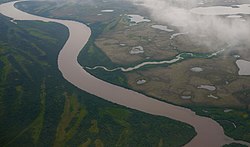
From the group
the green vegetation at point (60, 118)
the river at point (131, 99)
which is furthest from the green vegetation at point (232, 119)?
the green vegetation at point (60, 118)

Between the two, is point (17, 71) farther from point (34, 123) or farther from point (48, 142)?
point (48, 142)

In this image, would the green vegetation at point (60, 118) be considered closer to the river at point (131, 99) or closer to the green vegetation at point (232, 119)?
the river at point (131, 99)

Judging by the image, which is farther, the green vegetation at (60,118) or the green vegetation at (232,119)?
the green vegetation at (232,119)

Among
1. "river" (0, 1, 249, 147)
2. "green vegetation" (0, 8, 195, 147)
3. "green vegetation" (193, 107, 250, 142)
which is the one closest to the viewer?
"green vegetation" (0, 8, 195, 147)

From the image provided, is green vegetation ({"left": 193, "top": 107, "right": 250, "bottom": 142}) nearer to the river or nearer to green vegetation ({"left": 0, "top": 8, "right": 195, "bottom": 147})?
the river

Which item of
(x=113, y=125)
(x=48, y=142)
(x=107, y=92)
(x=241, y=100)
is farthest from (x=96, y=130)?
(x=241, y=100)

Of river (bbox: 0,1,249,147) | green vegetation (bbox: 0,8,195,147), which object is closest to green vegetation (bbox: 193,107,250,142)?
river (bbox: 0,1,249,147)
